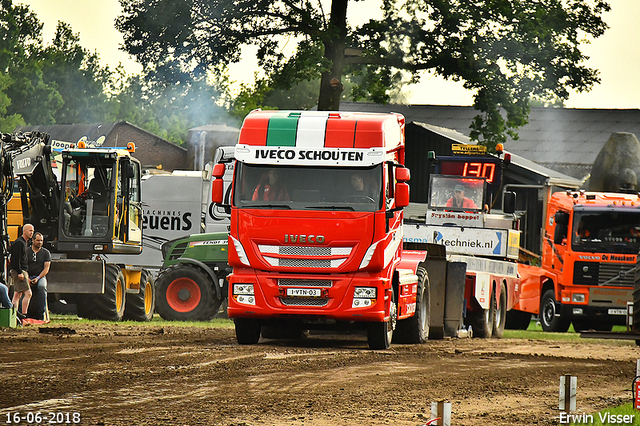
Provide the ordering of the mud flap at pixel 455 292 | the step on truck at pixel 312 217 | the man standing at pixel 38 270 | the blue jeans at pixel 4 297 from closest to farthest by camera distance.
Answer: the step on truck at pixel 312 217, the blue jeans at pixel 4 297, the man standing at pixel 38 270, the mud flap at pixel 455 292

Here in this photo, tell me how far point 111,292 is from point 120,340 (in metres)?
5.92

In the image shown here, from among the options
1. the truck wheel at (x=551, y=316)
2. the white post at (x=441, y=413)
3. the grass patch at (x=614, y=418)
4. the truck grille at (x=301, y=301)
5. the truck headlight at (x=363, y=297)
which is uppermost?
the white post at (x=441, y=413)

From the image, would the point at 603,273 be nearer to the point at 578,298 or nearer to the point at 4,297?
the point at 578,298

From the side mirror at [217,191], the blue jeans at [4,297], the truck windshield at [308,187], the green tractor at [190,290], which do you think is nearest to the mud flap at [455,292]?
the truck windshield at [308,187]

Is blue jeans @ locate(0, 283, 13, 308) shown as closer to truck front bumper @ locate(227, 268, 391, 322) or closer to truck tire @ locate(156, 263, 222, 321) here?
truck front bumper @ locate(227, 268, 391, 322)

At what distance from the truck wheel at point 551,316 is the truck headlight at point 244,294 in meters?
13.3

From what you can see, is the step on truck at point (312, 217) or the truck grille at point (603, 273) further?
the truck grille at point (603, 273)

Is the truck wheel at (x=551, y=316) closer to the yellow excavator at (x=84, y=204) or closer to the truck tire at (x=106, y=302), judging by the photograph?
the yellow excavator at (x=84, y=204)

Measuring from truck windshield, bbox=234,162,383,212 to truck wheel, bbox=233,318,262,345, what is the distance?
6.53 feet

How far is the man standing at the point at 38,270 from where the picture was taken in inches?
794

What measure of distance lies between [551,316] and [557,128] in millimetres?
26845

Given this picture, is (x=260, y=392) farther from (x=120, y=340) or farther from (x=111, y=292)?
(x=111, y=292)

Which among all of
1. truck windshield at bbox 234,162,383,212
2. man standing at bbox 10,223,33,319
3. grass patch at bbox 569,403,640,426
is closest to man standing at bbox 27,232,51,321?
man standing at bbox 10,223,33,319

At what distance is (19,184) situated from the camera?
2244cm
